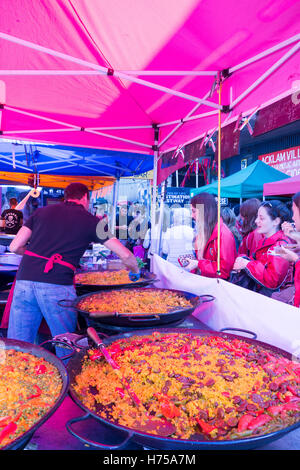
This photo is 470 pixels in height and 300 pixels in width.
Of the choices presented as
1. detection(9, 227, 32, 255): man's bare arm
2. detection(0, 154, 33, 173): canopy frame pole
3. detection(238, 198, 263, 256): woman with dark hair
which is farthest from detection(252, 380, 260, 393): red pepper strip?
detection(0, 154, 33, 173): canopy frame pole

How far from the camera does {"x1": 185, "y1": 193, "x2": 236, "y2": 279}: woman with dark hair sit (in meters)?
2.90

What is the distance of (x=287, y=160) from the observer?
40.5 ft

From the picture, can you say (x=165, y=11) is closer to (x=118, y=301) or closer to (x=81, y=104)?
(x=118, y=301)

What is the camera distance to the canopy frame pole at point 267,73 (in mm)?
1860

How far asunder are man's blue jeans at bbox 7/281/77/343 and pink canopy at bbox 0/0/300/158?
1735mm

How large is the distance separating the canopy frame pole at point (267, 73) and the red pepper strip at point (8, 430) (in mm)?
2166

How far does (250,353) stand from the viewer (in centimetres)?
152

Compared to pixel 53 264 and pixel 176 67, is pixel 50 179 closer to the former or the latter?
pixel 53 264

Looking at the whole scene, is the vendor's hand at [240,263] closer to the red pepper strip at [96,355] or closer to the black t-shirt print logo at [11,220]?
the red pepper strip at [96,355]

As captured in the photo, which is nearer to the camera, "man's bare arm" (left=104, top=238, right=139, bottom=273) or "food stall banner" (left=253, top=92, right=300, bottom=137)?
"food stall banner" (left=253, top=92, right=300, bottom=137)

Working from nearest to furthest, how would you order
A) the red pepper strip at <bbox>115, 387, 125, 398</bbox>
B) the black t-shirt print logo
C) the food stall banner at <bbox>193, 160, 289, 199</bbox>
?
the red pepper strip at <bbox>115, 387, 125, 398</bbox> < the black t-shirt print logo < the food stall banner at <bbox>193, 160, 289, 199</bbox>

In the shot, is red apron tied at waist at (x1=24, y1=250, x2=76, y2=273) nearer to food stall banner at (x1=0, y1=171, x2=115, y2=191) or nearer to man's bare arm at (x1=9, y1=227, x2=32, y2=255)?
man's bare arm at (x1=9, y1=227, x2=32, y2=255)

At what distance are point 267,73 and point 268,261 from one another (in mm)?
1459

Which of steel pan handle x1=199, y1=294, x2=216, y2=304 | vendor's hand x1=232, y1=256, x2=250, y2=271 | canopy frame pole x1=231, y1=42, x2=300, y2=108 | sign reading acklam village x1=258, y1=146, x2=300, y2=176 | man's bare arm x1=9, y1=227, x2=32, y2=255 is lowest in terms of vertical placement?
steel pan handle x1=199, y1=294, x2=216, y2=304
